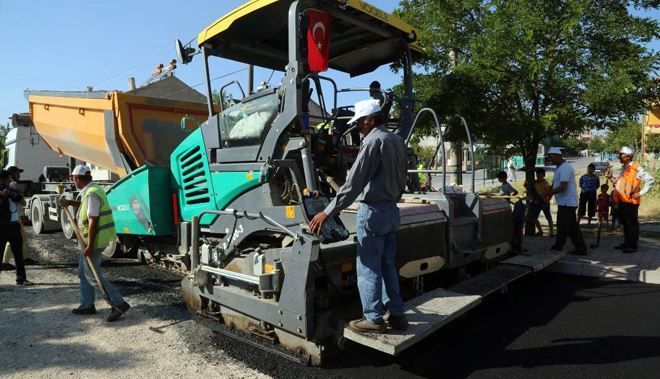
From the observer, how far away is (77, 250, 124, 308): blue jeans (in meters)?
4.68

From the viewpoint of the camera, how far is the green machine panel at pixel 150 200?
5.33 m

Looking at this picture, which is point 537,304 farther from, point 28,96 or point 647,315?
point 28,96

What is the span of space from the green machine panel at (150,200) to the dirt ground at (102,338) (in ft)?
2.74

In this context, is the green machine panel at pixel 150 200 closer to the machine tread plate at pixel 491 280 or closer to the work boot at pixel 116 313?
the work boot at pixel 116 313

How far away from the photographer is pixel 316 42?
3850 millimetres

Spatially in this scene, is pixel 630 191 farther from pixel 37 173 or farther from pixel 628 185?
pixel 37 173

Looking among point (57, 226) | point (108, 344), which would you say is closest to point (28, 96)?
point (57, 226)

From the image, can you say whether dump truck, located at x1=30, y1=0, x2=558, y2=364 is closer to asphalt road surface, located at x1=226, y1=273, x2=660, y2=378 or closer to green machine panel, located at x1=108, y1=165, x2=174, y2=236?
green machine panel, located at x1=108, y1=165, x2=174, y2=236

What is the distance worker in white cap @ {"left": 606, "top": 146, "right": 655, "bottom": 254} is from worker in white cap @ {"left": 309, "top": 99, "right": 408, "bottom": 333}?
18.0 ft

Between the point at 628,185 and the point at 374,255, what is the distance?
5721 mm

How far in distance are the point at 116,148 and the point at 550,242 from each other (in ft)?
22.9

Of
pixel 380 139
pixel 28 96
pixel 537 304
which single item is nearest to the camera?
pixel 380 139

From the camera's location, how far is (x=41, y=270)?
6.94 m

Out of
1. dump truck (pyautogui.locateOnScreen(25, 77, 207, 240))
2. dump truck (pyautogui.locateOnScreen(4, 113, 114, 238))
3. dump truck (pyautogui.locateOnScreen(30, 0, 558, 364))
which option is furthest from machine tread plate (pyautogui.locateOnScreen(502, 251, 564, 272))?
dump truck (pyautogui.locateOnScreen(4, 113, 114, 238))
